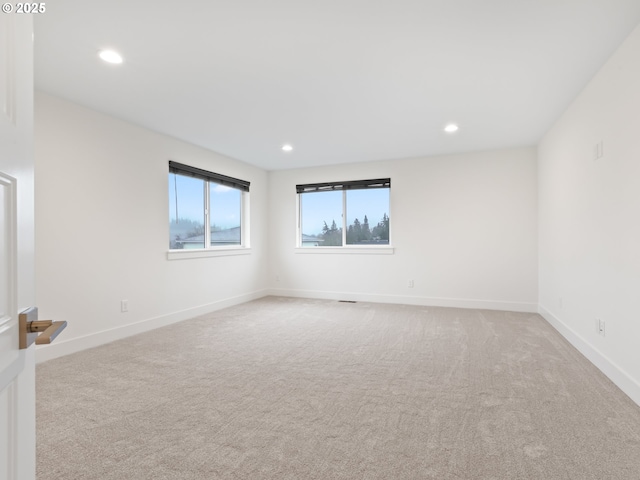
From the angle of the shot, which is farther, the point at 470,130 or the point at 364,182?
the point at 364,182

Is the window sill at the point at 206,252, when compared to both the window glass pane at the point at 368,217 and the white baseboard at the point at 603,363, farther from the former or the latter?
the white baseboard at the point at 603,363

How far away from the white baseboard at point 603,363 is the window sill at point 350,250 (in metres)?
2.50

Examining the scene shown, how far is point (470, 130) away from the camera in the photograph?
421 centimetres

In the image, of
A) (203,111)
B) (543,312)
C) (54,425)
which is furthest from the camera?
(543,312)

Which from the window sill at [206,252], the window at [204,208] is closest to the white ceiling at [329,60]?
the window at [204,208]

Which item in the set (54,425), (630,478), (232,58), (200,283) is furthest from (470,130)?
(54,425)

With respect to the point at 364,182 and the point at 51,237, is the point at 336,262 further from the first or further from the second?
the point at 51,237

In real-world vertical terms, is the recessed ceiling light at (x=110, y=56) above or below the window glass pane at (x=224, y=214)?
above

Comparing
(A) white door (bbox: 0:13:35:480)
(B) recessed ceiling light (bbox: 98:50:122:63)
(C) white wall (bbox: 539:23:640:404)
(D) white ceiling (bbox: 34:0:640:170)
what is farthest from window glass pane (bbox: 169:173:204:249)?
(C) white wall (bbox: 539:23:640:404)

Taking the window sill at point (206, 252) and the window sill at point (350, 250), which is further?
the window sill at point (350, 250)

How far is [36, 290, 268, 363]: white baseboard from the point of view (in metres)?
3.10

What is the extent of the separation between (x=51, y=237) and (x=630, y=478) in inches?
167

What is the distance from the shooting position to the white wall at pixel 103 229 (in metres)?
3.13

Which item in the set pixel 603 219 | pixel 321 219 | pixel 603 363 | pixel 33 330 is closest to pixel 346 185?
pixel 321 219
